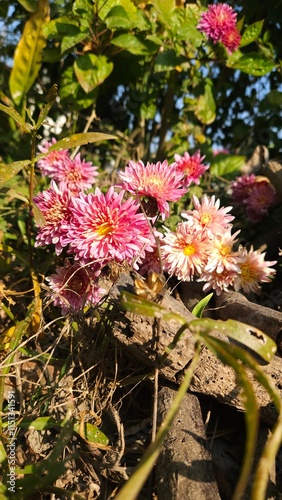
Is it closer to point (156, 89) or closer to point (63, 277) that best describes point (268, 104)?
point (156, 89)

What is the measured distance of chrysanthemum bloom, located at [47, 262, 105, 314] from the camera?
4.54 ft

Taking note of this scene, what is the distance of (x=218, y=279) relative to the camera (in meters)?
1.41

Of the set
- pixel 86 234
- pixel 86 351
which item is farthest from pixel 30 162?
pixel 86 351

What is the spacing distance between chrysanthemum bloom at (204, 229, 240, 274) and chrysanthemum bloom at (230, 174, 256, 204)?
625 millimetres

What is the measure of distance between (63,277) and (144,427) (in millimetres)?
455

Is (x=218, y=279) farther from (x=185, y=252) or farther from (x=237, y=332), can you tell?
(x=237, y=332)

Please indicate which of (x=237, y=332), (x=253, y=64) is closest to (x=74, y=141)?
(x=237, y=332)

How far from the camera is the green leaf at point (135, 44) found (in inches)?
77.2

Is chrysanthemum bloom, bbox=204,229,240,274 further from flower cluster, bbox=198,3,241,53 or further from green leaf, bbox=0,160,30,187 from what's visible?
flower cluster, bbox=198,3,241,53

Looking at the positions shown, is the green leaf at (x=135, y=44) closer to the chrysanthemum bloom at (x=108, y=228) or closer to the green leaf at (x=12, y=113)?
the green leaf at (x=12, y=113)

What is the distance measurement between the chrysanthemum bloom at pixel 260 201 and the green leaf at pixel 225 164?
292mm

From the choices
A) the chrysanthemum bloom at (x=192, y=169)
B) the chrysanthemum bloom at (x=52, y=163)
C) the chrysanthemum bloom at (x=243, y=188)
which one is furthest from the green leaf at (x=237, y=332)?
the chrysanthemum bloom at (x=243, y=188)

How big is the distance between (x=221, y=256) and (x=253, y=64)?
39.7 inches

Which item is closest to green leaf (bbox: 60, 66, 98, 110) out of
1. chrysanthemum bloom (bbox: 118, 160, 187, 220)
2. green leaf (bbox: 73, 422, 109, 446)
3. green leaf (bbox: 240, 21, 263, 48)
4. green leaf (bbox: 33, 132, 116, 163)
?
green leaf (bbox: 240, 21, 263, 48)
